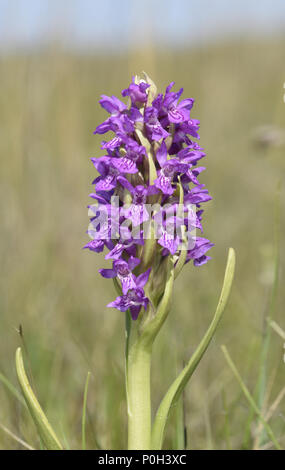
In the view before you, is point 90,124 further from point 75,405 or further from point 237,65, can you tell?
point 75,405

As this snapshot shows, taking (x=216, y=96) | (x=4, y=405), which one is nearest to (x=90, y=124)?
(x=216, y=96)

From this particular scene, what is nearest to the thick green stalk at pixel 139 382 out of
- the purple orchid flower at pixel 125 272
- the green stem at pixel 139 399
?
the green stem at pixel 139 399

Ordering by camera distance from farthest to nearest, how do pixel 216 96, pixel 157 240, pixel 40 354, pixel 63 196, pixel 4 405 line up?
1. pixel 216 96
2. pixel 63 196
3. pixel 40 354
4. pixel 4 405
5. pixel 157 240

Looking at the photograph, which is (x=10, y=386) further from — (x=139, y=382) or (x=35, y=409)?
(x=139, y=382)

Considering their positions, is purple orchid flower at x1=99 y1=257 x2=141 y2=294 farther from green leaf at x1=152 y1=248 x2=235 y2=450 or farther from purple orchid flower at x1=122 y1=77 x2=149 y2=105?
purple orchid flower at x1=122 y1=77 x2=149 y2=105

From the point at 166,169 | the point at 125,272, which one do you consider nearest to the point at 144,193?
the point at 166,169

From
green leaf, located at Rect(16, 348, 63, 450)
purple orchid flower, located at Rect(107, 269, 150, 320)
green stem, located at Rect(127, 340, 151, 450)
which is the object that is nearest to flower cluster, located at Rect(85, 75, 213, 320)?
purple orchid flower, located at Rect(107, 269, 150, 320)

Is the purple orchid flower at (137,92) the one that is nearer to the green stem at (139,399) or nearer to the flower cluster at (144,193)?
the flower cluster at (144,193)
